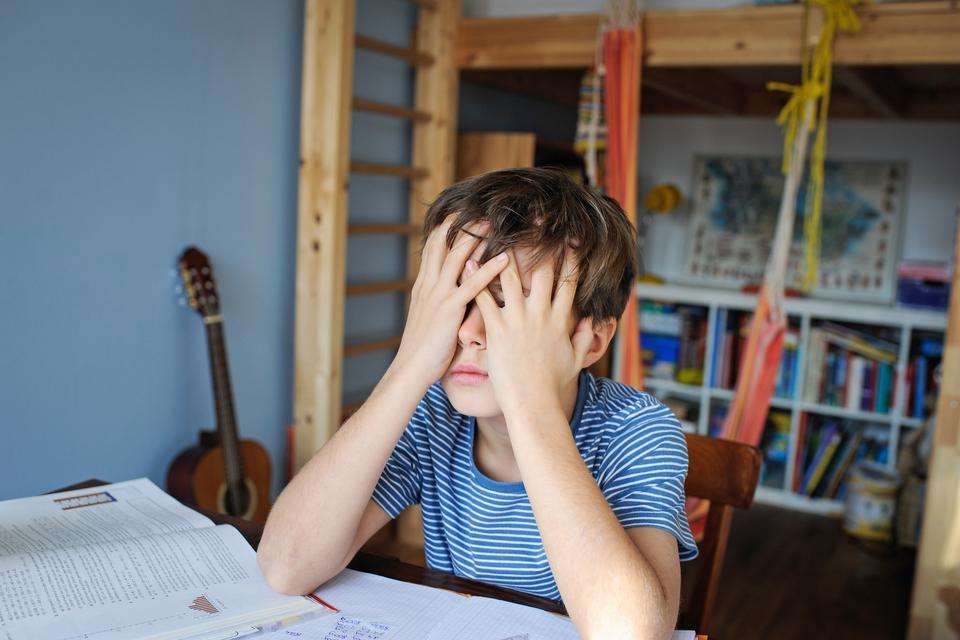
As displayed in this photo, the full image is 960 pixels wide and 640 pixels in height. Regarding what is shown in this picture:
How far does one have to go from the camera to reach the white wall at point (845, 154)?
4.50 m

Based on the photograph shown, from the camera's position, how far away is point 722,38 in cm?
299

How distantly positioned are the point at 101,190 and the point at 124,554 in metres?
1.52

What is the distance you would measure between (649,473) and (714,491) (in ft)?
1.22

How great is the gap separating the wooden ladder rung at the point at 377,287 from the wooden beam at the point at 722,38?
851 mm

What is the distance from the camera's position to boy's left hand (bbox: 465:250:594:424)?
1.00 meters

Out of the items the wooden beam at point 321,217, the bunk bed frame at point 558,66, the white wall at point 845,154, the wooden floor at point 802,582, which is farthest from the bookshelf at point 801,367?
the wooden beam at point 321,217

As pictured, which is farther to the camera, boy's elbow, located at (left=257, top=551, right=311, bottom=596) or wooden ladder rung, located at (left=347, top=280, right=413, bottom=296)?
wooden ladder rung, located at (left=347, top=280, right=413, bottom=296)

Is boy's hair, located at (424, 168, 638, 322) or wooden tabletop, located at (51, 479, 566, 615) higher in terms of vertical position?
boy's hair, located at (424, 168, 638, 322)

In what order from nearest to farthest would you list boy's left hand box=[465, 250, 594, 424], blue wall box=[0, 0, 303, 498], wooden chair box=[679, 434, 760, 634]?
boy's left hand box=[465, 250, 594, 424] → wooden chair box=[679, 434, 760, 634] → blue wall box=[0, 0, 303, 498]

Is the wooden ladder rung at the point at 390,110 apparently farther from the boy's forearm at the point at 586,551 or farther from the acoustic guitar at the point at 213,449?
the boy's forearm at the point at 586,551

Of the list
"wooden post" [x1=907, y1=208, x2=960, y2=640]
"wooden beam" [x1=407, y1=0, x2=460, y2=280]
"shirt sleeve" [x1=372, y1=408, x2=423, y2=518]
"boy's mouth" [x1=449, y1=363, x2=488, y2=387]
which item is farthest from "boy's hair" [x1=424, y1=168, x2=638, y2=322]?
"wooden beam" [x1=407, y1=0, x2=460, y2=280]

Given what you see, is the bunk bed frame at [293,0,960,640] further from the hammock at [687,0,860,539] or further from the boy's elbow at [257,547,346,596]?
the boy's elbow at [257,547,346,596]

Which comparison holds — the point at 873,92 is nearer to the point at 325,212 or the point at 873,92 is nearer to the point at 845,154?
the point at 845,154

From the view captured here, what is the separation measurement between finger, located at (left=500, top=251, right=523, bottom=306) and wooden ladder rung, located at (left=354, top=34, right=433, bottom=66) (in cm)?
218
